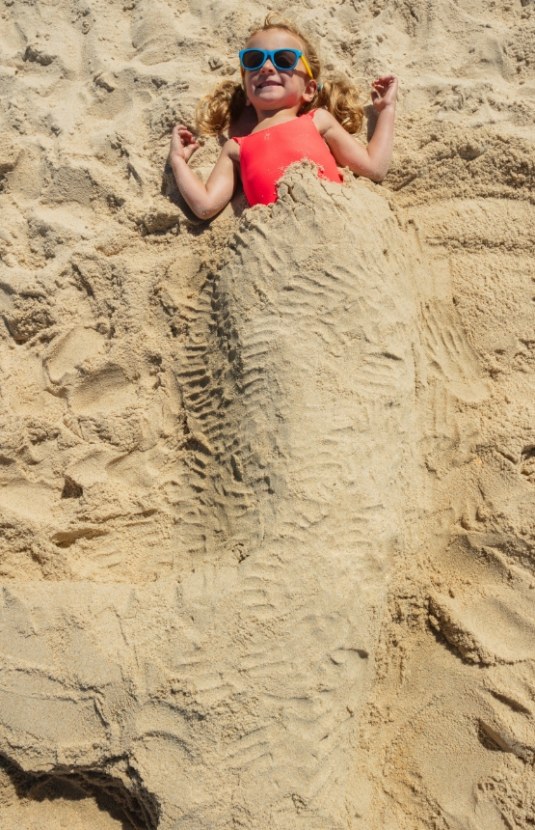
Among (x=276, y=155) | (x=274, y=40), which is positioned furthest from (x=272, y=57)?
(x=276, y=155)

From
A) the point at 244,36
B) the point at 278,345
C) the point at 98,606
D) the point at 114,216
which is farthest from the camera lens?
the point at 244,36

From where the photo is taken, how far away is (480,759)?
215 cm

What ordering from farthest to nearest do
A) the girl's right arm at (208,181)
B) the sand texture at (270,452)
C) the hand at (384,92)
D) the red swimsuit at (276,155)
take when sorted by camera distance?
1. the hand at (384,92)
2. the girl's right arm at (208,181)
3. the red swimsuit at (276,155)
4. the sand texture at (270,452)

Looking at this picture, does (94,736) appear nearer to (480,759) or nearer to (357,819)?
(357,819)

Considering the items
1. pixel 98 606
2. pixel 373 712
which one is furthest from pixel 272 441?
pixel 373 712

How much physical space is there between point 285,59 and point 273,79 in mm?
91

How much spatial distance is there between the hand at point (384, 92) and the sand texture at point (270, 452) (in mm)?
108

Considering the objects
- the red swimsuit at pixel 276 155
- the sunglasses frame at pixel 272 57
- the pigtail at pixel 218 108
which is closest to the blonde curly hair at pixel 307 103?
the pigtail at pixel 218 108

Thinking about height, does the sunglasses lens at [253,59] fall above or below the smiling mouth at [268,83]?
above

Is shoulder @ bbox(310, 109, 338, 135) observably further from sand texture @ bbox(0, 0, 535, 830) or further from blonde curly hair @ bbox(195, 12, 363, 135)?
sand texture @ bbox(0, 0, 535, 830)

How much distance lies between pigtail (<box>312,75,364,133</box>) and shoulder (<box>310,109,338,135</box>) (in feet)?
0.40

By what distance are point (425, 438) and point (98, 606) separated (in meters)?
1.28

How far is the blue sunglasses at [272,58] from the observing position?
283 centimetres

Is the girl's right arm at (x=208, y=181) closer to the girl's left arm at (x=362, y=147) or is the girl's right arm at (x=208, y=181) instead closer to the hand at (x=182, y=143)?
the hand at (x=182, y=143)
